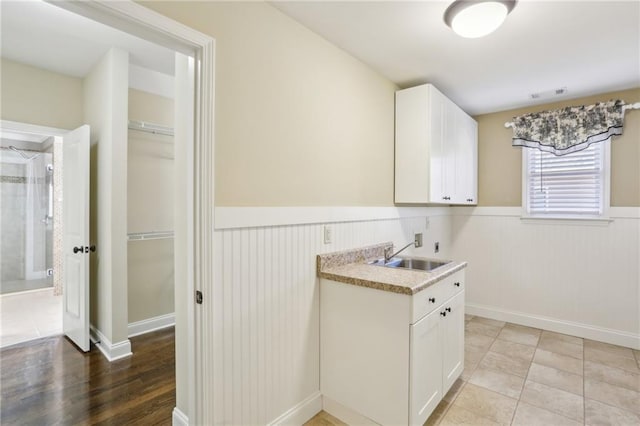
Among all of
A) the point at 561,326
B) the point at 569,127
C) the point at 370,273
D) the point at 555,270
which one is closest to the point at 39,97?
the point at 370,273

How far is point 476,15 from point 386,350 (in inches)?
73.7

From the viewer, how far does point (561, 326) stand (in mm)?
3307

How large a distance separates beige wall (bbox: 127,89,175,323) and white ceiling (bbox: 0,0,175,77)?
0.49 metres

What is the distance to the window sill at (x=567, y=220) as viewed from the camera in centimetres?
308

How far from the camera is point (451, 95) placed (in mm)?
3137

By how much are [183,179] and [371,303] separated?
129 cm

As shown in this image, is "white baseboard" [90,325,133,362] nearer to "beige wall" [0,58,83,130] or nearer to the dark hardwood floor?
the dark hardwood floor

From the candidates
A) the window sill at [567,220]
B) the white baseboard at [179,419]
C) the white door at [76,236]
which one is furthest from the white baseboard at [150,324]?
the window sill at [567,220]

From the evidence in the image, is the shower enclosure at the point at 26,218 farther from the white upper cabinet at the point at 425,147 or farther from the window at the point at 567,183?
the window at the point at 567,183

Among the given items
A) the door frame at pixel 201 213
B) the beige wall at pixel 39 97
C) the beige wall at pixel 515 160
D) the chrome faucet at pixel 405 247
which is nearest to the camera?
the door frame at pixel 201 213

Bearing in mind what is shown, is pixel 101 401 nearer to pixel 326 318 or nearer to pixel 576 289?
pixel 326 318

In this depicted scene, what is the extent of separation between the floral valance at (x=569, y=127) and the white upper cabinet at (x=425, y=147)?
1.00 m

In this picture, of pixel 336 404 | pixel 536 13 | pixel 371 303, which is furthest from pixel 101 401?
pixel 536 13

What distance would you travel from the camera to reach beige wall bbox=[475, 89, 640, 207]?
9.65ft
